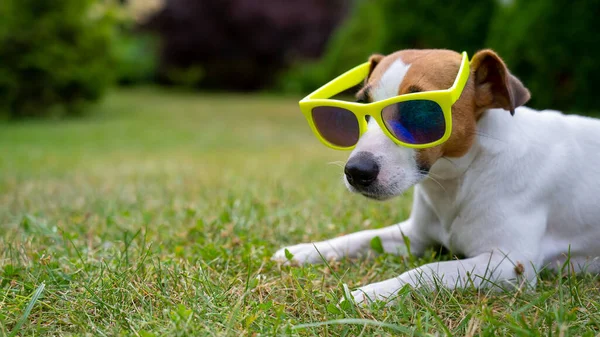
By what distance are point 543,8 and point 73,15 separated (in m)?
8.94

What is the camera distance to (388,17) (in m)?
11.0

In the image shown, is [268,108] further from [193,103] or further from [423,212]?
[423,212]

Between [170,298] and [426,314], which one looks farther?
[170,298]

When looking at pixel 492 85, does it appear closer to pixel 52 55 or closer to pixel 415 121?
pixel 415 121

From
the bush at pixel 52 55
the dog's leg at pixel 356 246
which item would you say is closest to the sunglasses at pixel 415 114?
the dog's leg at pixel 356 246

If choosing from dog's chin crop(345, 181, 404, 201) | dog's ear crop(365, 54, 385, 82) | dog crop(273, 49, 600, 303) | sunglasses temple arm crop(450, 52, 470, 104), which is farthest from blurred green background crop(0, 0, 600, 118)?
dog's chin crop(345, 181, 404, 201)

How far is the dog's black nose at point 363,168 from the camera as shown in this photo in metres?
2.29

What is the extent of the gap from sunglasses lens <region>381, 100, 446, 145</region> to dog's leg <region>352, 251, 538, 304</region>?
0.53m

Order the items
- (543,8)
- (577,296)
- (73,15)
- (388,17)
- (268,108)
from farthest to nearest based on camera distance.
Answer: (268,108), (73,15), (388,17), (543,8), (577,296)

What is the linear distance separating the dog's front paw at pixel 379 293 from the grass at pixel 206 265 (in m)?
0.06

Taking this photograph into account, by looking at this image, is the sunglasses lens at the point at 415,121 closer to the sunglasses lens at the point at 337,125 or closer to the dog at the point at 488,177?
the dog at the point at 488,177

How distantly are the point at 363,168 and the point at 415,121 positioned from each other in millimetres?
283

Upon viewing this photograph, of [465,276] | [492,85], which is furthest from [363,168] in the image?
[492,85]

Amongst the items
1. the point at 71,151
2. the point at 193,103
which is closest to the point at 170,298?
the point at 71,151
